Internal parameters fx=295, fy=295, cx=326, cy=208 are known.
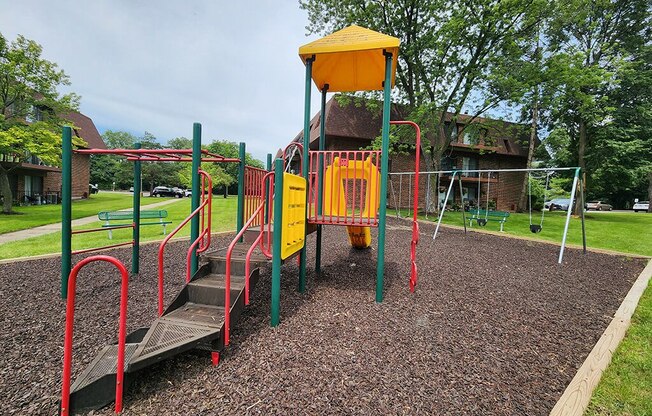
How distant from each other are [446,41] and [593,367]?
15592mm

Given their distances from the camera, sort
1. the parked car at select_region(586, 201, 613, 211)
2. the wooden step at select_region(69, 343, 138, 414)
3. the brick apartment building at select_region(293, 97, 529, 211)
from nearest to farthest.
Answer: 1. the wooden step at select_region(69, 343, 138, 414)
2. the brick apartment building at select_region(293, 97, 529, 211)
3. the parked car at select_region(586, 201, 613, 211)

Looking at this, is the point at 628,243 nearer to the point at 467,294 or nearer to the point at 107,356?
the point at 467,294

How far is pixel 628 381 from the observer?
2.32m

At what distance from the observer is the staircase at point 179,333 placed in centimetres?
194

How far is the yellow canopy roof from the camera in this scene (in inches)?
139

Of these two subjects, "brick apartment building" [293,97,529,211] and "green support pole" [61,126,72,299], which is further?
"brick apartment building" [293,97,529,211]

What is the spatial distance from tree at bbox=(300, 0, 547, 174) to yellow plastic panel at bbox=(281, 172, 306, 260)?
12709mm

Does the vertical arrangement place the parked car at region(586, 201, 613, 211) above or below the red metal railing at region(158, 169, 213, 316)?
above

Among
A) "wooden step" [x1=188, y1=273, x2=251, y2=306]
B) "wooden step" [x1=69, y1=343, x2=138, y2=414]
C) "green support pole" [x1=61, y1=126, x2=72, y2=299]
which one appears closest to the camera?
"wooden step" [x1=69, y1=343, x2=138, y2=414]

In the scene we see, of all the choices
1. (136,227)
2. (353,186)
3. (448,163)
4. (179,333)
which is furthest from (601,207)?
(179,333)

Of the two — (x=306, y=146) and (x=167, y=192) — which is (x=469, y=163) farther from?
(x=167, y=192)

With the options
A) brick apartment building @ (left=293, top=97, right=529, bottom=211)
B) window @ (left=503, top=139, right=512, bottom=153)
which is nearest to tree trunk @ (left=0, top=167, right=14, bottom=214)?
brick apartment building @ (left=293, top=97, right=529, bottom=211)

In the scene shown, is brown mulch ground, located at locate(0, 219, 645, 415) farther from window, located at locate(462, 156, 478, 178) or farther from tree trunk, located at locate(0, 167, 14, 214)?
window, located at locate(462, 156, 478, 178)

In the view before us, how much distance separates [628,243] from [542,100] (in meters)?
7.73
